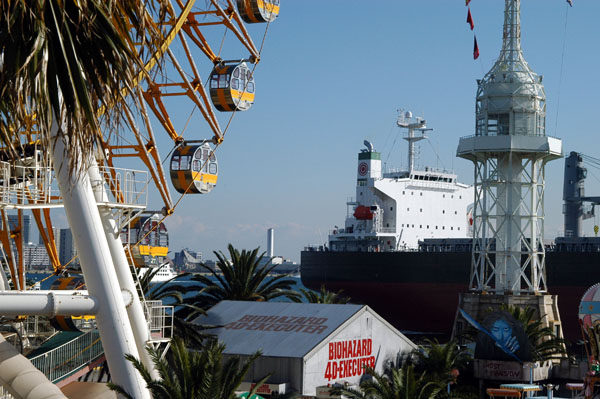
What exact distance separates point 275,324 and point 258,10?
11.7 meters

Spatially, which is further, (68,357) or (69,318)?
(68,357)

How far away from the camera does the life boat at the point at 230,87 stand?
25.4 metres

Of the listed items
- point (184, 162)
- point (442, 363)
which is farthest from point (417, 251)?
point (184, 162)

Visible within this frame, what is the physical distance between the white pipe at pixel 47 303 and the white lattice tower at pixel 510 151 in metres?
45.5

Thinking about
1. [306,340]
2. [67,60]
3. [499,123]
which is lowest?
[306,340]

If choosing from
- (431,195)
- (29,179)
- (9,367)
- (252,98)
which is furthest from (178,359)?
(431,195)

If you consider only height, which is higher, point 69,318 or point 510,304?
point 69,318

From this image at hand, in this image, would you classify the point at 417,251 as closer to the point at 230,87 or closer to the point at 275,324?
the point at 275,324

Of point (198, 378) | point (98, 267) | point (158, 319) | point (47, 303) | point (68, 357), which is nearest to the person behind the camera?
point (98, 267)

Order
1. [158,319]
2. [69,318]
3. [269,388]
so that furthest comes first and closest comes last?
[269,388] < [158,319] < [69,318]

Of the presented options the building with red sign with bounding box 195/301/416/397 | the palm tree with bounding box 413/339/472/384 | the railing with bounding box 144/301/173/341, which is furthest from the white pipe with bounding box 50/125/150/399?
the palm tree with bounding box 413/339/472/384

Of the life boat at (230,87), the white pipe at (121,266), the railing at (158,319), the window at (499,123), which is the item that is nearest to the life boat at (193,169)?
the life boat at (230,87)

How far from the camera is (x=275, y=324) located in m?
32.4

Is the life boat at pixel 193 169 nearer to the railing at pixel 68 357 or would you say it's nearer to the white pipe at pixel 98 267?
the railing at pixel 68 357
